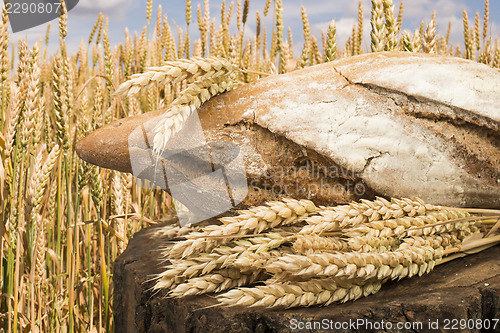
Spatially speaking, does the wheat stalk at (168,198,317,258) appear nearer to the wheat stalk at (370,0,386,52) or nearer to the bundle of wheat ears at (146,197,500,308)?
the bundle of wheat ears at (146,197,500,308)

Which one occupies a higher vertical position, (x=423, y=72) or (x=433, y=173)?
(x=423, y=72)

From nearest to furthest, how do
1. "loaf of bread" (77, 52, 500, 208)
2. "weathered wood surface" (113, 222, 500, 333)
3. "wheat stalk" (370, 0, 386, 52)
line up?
"weathered wood surface" (113, 222, 500, 333) < "loaf of bread" (77, 52, 500, 208) < "wheat stalk" (370, 0, 386, 52)

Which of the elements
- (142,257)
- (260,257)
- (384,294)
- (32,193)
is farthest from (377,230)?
(32,193)

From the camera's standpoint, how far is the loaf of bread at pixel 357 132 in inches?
43.4

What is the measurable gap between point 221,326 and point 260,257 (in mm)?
152

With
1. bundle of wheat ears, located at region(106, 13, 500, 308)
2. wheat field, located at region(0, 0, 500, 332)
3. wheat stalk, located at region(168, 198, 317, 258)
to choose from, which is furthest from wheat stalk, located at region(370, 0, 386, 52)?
wheat stalk, located at region(168, 198, 317, 258)

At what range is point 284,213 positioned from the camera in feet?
3.09

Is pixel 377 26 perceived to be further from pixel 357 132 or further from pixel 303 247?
pixel 303 247

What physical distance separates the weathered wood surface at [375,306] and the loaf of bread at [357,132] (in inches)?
9.1

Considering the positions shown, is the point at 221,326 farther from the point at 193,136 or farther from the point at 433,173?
the point at 433,173

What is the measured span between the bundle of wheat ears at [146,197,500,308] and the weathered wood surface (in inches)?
0.9

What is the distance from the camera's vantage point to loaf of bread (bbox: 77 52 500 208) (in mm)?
1104

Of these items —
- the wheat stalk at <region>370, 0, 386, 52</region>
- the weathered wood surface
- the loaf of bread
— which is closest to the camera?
the weathered wood surface

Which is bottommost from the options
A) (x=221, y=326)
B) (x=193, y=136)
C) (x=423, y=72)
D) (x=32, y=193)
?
(x=221, y=326)
